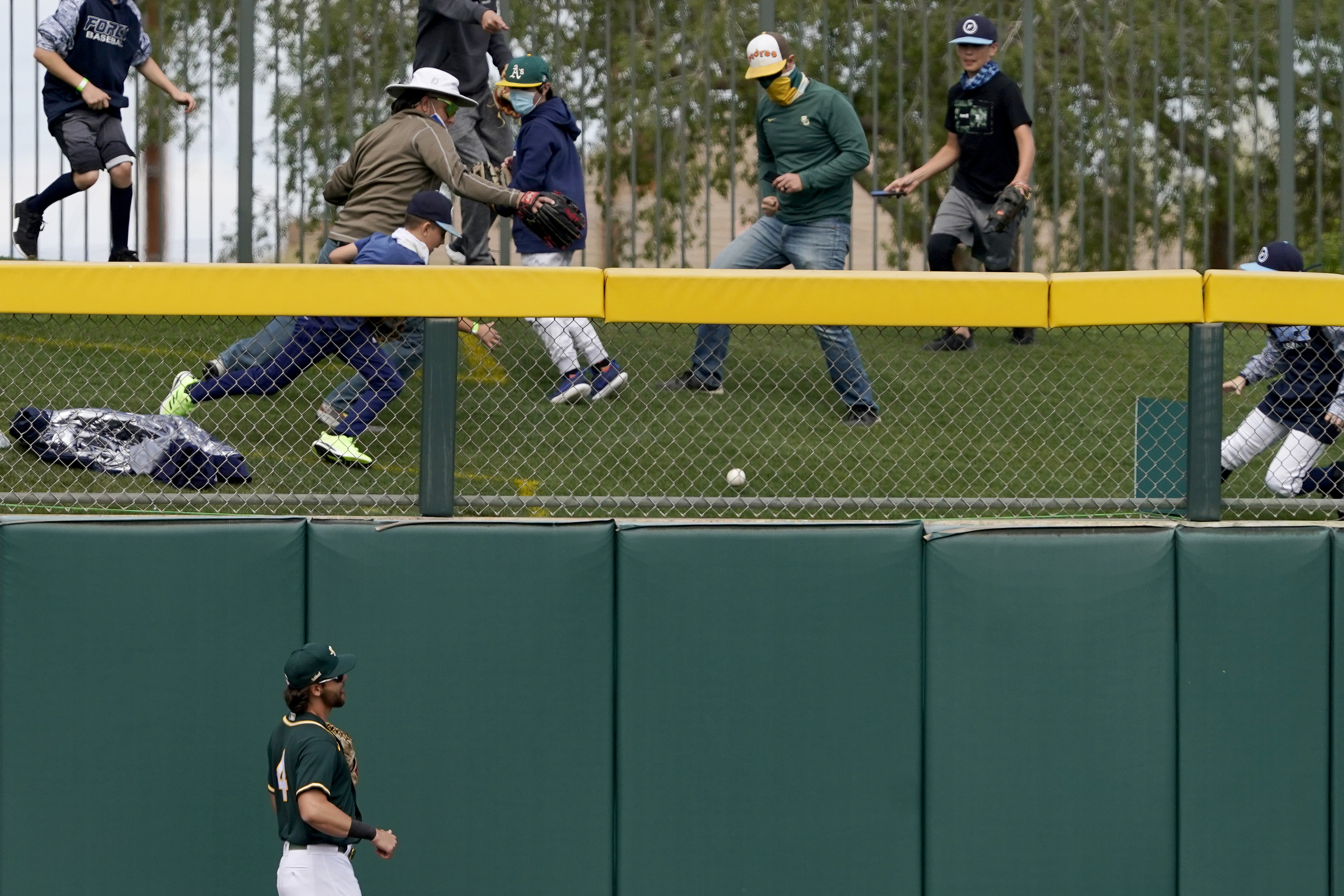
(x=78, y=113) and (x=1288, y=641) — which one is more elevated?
(x=78, y=113)

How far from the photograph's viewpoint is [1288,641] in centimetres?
Answer: 593

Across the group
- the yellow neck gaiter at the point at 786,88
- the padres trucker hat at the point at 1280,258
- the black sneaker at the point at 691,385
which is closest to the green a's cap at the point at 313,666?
the black sneaker at the point at 691,385

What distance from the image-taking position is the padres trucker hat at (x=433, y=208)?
23.5 ft

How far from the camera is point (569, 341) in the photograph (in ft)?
23.9

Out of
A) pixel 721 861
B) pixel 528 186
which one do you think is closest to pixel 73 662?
pixel 721 861

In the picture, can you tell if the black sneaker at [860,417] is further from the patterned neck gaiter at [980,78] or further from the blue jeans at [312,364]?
the patterned neck gaiter at [980,78]

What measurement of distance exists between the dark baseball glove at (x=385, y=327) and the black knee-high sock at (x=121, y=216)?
3.20 meters

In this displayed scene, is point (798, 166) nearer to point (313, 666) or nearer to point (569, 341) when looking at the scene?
point (569, 341)

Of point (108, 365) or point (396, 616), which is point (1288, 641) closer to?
point (396, 616)

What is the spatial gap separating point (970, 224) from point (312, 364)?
169 inches

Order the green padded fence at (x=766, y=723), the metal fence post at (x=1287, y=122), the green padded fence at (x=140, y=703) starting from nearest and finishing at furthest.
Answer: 1. the green padded fence at (x=140, y=703)
2. the green padded fence at (x=766, y=723)
3. the metal fence post at (x=1287, y=122)

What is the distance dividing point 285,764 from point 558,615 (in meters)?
1.18

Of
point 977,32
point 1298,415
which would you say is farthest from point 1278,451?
point 977,32

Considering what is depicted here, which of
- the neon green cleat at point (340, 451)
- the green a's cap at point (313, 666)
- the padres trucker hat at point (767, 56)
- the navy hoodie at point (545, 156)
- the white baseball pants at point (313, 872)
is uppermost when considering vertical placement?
the padres trucker hat at point (767, 56)
